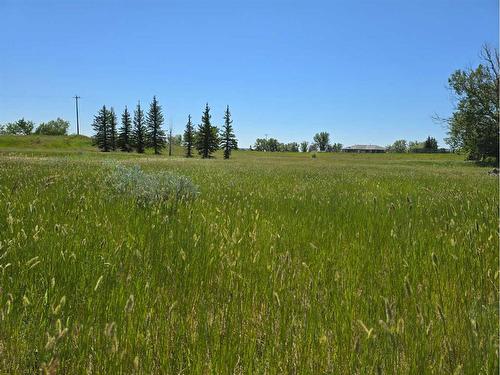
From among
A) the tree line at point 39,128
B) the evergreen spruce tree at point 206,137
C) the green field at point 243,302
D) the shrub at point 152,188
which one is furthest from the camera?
the tree line at point 39,128

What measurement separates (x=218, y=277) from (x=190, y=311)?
0.54 meters

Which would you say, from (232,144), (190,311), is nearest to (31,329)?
(190,311)

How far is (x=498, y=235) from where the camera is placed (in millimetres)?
3918

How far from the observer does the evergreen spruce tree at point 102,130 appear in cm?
10378

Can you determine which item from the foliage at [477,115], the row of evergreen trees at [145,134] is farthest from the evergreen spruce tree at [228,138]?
the foliage at [477,115]

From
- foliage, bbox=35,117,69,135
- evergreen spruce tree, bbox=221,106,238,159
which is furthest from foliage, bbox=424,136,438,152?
foliage, bbox=35,117,69,135

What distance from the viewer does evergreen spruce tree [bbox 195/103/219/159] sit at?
332 feet

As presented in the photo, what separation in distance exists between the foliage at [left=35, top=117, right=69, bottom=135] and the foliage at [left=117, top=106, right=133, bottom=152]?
79757 millimetres

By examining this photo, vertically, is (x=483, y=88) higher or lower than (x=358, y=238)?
higher

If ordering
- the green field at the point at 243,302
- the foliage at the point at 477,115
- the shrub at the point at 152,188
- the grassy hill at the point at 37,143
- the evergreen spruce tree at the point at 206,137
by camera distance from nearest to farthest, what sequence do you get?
the green field at the point at 243,302 → the shrub at the point at 152,188 → the foliage at the point at 477,115 → the grassy hill at the point at 37,143 → the evergreen spruce tree at the point at 206,137

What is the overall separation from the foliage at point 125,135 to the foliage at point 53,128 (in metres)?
79.8

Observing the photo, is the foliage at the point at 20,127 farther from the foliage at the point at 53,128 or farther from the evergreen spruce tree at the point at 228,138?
the evergreen spruce tree at the point at 228,138

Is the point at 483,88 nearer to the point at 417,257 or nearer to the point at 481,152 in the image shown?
the point at 481,152

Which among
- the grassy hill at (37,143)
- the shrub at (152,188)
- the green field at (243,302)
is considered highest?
the grassy hill at (37,143)
